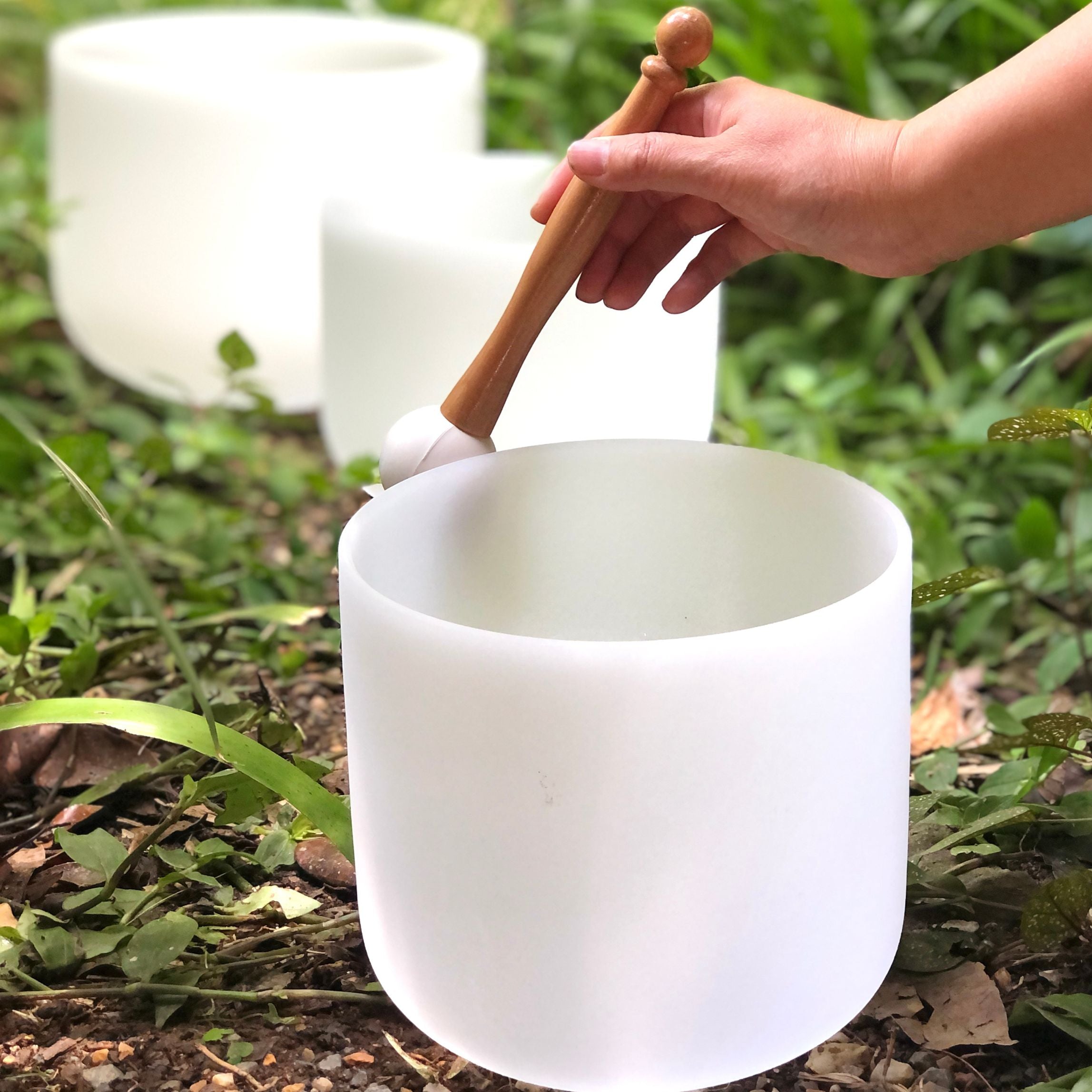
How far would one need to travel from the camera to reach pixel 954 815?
3.19ft

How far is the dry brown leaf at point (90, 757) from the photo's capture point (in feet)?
3.48

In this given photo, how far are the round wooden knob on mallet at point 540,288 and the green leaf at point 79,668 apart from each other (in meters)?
0.33

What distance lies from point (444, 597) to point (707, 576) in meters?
0.16

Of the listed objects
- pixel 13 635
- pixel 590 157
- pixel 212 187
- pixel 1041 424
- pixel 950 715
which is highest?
pixel 590 157

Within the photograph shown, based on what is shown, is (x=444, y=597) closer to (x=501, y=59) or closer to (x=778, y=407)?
(x=778, y=407)

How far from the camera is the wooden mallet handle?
837mm

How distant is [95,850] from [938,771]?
22.6 inches

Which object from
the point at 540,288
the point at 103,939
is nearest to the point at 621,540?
the point at 540,288

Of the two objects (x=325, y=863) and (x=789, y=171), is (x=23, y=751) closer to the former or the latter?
(x=325, y=863)

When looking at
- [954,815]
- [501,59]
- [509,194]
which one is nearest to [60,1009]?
[954,815]

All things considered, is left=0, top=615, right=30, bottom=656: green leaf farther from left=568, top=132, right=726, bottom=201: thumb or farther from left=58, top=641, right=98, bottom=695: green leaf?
left=568, top=132, right=726, bottom=201: thumb

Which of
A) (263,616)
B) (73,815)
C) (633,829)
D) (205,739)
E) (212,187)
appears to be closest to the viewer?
(633,829)

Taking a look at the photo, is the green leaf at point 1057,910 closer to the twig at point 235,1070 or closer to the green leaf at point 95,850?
the twig at point 235,1070

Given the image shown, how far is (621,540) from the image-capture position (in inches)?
36.6
